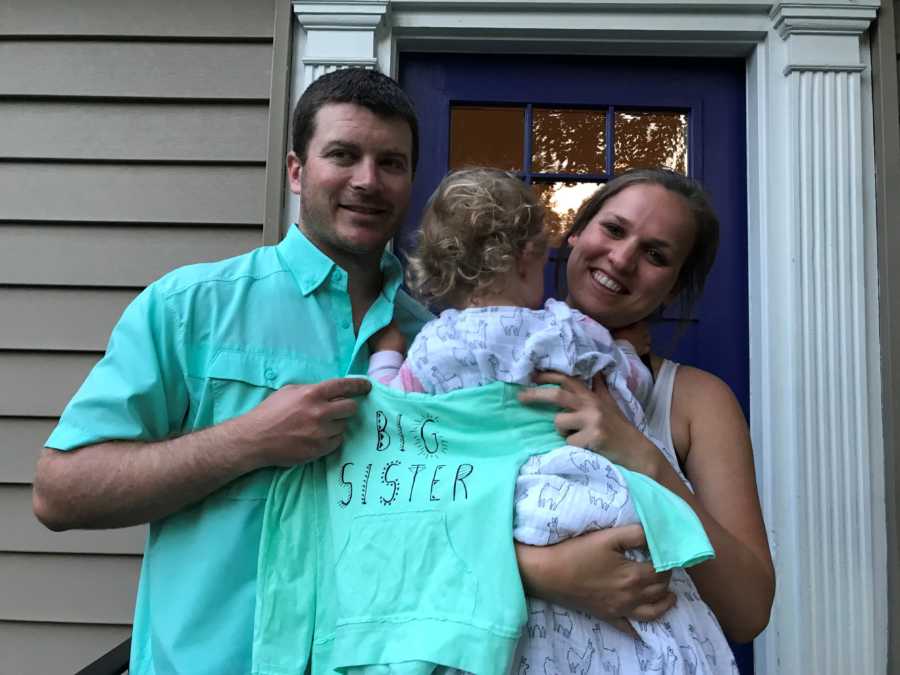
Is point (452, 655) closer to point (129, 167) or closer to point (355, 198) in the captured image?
point (355, 198)

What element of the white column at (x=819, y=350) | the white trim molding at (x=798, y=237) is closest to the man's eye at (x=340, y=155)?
the white trim molding at (x=798, y=237)

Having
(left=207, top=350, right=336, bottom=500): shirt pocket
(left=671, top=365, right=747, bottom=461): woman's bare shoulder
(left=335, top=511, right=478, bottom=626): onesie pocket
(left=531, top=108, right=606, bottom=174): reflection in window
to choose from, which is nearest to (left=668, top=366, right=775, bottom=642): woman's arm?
(left=671, top=365, right=747, bottom=461): woman's bare shoulder

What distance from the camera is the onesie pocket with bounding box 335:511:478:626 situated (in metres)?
1.15

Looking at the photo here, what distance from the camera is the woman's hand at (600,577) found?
44.1 inches

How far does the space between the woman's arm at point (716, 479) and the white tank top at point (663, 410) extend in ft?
0.13

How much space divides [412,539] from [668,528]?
40 centimetres

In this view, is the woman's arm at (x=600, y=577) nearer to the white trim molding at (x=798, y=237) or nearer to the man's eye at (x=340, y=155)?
the man's eye at (x=340, y=155)

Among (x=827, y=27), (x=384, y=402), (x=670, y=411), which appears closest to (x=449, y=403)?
(x=384, y=402)

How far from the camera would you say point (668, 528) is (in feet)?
3.78

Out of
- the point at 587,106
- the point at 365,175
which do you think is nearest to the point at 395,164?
the point at 365,175

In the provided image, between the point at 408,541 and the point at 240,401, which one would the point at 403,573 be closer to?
the point at 408,541

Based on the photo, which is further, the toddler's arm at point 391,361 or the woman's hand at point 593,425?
the toddler's arm at point 391,361

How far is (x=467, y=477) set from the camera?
1207 mm

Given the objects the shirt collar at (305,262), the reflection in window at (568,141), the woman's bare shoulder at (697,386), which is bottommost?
the woman's bare shoulder at (697,386)
